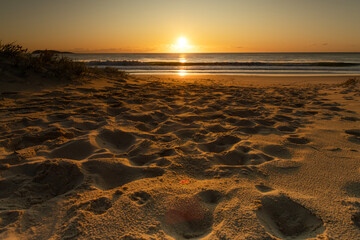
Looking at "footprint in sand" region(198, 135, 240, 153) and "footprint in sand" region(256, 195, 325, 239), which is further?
"footprint in sand" region(198, 135, 240, 153)

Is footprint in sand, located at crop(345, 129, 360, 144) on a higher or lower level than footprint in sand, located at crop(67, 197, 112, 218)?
higher

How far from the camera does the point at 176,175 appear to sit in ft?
5.42

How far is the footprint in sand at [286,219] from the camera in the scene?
44.7 inches

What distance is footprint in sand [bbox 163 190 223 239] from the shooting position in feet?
3.80

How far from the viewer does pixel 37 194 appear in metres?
1.41

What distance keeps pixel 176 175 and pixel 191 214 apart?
41cm

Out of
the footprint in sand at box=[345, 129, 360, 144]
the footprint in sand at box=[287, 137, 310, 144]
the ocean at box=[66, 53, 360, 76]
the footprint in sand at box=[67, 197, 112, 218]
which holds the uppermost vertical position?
the ocean at box=[66, 53, 360, 76]

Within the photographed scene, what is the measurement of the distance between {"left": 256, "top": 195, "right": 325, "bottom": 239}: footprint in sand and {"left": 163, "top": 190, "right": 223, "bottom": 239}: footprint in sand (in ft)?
0.92

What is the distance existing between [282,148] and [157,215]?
1.45 metres

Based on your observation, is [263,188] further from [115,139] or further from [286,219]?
[115,139]

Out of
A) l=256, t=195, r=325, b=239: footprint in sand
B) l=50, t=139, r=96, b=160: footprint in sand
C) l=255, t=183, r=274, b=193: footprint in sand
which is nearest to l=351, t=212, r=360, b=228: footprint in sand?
l=256, t=195, r=325, b=239: footprint in sand

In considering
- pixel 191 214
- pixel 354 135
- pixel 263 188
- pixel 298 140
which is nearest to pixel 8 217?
pixel 191 214

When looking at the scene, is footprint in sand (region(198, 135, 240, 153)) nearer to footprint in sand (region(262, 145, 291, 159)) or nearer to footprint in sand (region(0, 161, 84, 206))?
footprint in sand (region(262, 145, 291, 159))

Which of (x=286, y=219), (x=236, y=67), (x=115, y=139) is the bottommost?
(x=286, y=219)
